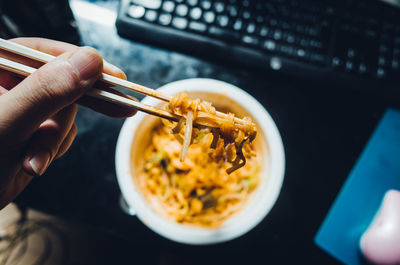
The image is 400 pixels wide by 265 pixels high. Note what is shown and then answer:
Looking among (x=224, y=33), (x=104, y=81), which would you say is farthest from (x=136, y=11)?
(x=104, y=81)

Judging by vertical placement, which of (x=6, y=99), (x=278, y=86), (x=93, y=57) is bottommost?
(x=6, y=99)

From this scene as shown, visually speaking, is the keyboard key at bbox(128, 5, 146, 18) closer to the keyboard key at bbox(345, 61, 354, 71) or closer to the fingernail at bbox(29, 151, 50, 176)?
the fingernail at bbox(29, 151, 50, 176)

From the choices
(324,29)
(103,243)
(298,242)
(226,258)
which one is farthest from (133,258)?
(324,29)

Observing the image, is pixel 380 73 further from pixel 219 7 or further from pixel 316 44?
pixel 219 7

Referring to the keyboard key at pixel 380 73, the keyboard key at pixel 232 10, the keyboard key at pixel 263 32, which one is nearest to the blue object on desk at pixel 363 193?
the keyboard key at pixel 380 73

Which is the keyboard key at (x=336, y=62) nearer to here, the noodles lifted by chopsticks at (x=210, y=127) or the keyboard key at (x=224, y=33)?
the keyboard key at (x=224, y=33)

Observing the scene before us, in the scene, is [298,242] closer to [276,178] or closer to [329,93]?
[276,178]

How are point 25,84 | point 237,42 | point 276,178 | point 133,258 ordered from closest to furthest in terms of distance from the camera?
point 25,84, point 276,178, point 237,42, point 133,258
